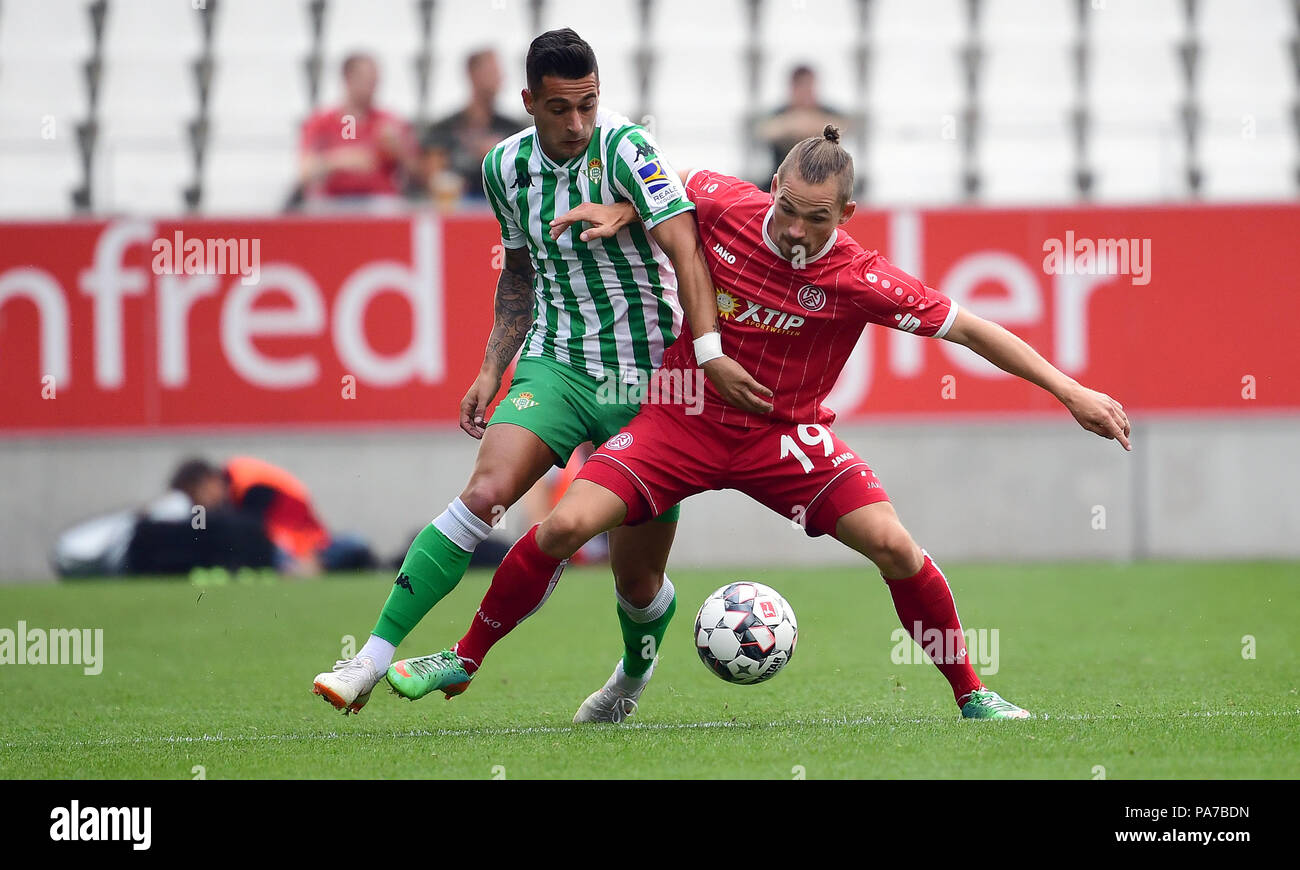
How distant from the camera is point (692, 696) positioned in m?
6.19

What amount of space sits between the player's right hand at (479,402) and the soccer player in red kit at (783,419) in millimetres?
523

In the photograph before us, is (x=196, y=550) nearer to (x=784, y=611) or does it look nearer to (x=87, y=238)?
(x=87, y=238)

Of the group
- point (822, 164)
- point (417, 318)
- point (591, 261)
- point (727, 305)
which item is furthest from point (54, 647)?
point (822, 164)

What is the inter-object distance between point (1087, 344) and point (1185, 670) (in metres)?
6.35

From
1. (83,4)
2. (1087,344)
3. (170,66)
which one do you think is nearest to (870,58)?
(1087,344)

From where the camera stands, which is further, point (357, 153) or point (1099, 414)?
point (357, 153)

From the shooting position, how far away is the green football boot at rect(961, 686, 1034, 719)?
200 inches

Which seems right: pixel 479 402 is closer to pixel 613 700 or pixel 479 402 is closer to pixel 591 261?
pixel 591 261

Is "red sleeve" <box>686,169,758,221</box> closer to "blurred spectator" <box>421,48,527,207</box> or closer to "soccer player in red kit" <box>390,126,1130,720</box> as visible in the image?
"soccer player in red kit" <box>390,126,1130,720</box>

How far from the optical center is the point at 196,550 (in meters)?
11.9

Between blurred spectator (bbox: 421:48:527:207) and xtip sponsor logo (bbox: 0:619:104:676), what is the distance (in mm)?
5157

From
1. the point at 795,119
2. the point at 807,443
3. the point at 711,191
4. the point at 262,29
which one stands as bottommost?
the point at 807,443

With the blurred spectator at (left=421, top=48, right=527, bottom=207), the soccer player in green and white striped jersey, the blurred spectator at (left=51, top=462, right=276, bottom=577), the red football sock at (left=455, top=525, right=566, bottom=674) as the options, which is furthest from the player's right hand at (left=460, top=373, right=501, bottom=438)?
the blurred spectator at (left=421, top=48, right=527, bottom=207)

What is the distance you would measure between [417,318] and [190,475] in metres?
2.13
